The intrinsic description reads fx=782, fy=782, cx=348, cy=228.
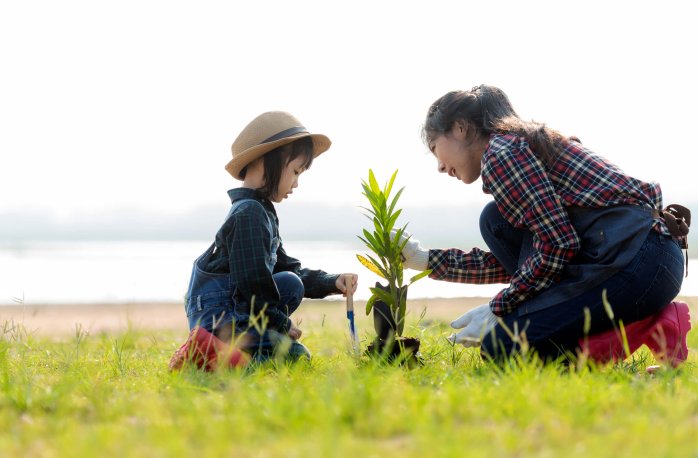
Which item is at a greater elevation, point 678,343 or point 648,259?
point 648,259

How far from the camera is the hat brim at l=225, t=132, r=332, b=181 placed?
12.4ft

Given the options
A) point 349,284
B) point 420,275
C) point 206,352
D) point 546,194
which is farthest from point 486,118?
point 206,352

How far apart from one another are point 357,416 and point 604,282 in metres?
1.71

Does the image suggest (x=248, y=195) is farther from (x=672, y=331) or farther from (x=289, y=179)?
(x=672, y=331)

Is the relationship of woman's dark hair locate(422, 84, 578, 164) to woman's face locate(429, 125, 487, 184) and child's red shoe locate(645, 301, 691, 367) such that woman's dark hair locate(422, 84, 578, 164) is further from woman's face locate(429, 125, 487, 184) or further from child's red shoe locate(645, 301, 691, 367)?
child's red shoe locate(645, 301, 691, 367)

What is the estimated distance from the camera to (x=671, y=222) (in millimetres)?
3604

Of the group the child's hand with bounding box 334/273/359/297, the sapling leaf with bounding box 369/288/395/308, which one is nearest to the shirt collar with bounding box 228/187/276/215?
the child's hand with bounding box 334/273/359/297

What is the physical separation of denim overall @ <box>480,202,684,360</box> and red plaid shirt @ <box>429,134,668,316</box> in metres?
0.06

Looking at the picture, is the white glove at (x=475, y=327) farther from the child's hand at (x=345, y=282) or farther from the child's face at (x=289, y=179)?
the child's face at (x=289, y=179)

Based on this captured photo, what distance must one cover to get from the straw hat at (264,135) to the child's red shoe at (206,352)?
2.86ft

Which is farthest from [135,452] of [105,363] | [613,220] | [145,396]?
[613,220]

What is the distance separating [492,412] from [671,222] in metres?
1.82

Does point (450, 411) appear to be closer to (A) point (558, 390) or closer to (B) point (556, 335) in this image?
(A) point (558, 390)

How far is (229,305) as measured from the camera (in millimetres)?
3658
